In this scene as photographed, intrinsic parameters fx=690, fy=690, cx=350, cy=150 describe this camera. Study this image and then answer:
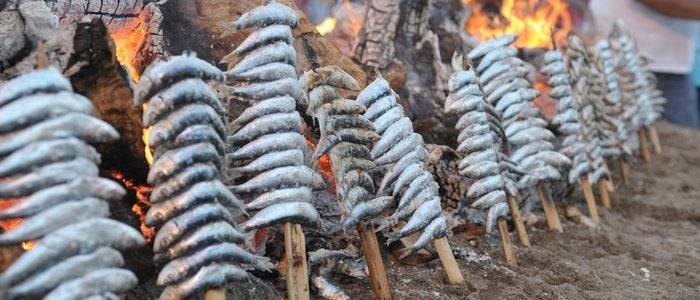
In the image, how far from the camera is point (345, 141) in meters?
3.10

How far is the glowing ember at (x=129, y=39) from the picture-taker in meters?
3.54

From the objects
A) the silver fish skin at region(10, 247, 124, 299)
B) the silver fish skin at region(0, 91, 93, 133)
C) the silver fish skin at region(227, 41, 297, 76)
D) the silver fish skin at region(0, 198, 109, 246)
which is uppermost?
the silver fish skin at region(227, 41, 297, 76)

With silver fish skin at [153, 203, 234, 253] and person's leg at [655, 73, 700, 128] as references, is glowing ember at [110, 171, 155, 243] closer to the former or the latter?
silver fish skin at [153, 203, 234, 253]

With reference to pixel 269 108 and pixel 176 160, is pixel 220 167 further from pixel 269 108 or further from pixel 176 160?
pixel 269 108

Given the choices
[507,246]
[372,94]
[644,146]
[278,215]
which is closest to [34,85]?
[278,215]

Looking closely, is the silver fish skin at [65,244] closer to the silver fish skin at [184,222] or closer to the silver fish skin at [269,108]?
the silver fish skin at [184,222]

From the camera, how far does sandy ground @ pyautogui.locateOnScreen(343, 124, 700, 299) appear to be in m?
3.43

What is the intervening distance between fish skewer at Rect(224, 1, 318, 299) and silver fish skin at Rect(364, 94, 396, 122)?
46 cm

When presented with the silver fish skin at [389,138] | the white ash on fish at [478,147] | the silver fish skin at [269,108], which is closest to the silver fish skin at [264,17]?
the silver fish skin at [269,108]

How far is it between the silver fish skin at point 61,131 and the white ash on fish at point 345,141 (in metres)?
0.93

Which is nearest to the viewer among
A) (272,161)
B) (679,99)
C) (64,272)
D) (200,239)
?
(64,272)

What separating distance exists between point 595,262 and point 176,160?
2.65 m

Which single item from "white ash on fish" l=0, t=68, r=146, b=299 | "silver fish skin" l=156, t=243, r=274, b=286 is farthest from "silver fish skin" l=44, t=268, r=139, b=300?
"silver fish skin" l=156, t=243, r=274, b=286

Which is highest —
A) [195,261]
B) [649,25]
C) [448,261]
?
[649,25]
